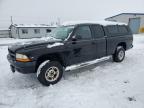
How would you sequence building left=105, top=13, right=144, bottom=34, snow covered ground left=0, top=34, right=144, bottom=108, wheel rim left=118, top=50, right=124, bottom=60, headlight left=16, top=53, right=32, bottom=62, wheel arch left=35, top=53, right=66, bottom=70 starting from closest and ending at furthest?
snow covered ground left=0, top=34, right=144, bottom=108
headlight left=16, top=53, right=32, bottom=62
wheel arch left=35, top=53, right=66, bottom=70
wheel rim left=118, top=50, right=124, bottom=60
building left=105, top=13, right=144, bottom=34

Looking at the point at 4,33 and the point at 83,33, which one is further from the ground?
the point at 4,33

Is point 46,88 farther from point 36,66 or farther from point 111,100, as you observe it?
point 111,100

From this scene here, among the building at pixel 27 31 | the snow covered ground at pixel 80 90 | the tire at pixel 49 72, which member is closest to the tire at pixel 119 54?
the snow covered ground at pixel 80 90

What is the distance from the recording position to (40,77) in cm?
440

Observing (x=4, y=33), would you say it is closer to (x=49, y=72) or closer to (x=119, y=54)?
(x=119, y=54)

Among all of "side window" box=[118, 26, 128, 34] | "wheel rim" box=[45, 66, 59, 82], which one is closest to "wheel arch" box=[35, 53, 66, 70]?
"wheel rim" box=[45, 66, 59, 82]

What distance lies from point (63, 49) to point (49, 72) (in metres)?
0.86

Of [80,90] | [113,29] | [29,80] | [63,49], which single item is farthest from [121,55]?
[29,80]

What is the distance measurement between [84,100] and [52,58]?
172 centimetres

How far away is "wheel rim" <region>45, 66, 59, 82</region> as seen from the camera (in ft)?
14.9

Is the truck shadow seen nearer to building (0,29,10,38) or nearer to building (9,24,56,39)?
building (9,24,56,39)

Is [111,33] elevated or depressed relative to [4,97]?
elevated

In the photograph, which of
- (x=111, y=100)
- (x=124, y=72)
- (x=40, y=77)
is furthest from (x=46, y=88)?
(x=124, y=72)

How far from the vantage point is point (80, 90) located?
167 inches
